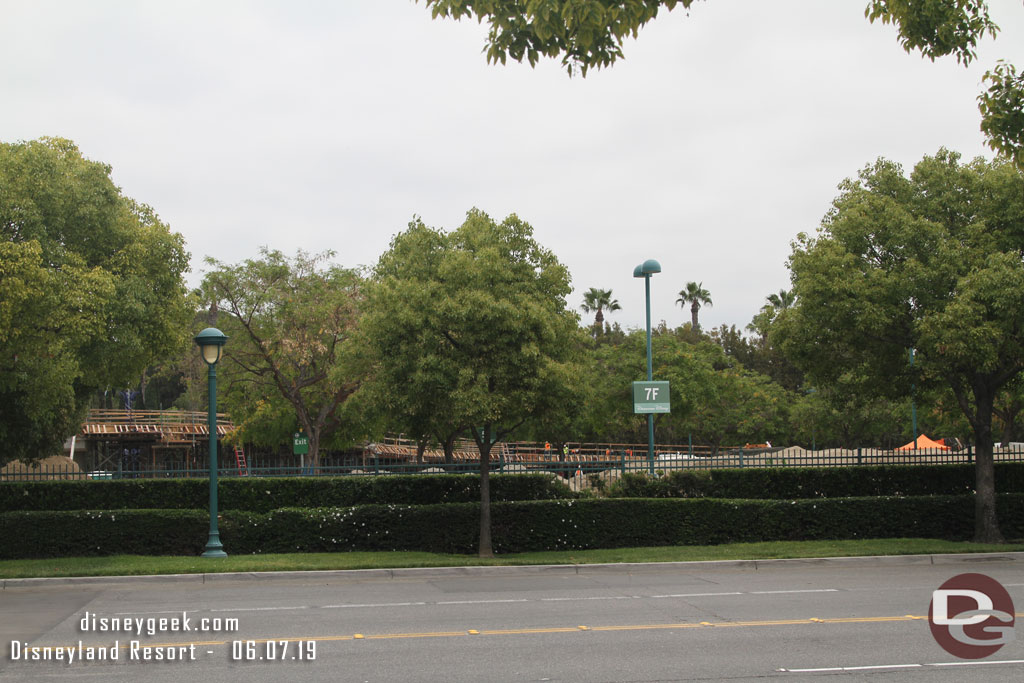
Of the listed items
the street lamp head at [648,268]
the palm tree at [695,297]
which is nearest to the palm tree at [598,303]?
the palm tree at [695,297]

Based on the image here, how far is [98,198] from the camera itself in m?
21.6

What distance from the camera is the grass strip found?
54.6ft

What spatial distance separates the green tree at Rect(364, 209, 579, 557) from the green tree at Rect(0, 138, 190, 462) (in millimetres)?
5968

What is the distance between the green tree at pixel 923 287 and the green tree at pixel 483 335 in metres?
5.57

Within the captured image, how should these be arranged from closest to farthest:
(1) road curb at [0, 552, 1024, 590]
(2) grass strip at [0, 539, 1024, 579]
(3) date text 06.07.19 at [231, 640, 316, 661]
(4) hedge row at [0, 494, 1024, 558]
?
(3) date text 06.07.19 at [231, 640, 316, 661], (1) road curb at [0, 552, 1024, 590], (2) grass strip at [0, 539, 1024, 579], (4) hedge row at [0, 494, 1024, 558]

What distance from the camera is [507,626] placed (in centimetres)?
1080

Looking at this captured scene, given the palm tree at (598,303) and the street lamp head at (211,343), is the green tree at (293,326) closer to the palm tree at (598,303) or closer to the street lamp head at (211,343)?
the street lamp head at (211,343)

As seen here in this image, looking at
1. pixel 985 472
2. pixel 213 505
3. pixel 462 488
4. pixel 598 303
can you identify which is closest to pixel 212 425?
pixel 213 505

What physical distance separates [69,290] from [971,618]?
16659 millimetres

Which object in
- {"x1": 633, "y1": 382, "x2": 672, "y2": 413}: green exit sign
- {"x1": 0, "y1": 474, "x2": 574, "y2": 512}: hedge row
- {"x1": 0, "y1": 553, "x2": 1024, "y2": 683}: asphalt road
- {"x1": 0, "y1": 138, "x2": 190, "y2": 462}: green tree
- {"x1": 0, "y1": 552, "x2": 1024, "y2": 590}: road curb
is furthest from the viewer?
{"x1": 633, "y1": 382, "x2": 672, "y2": 413}: green exit sign

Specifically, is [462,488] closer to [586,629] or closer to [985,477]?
[985,477]

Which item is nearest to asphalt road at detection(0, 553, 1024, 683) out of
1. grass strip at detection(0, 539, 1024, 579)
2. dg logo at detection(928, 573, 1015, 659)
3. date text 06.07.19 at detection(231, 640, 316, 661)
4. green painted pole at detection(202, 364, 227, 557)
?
date text 06.07.19 at detection(231, 640, 316, 661)

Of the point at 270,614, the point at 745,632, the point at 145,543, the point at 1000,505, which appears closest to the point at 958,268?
the point at 1000,505

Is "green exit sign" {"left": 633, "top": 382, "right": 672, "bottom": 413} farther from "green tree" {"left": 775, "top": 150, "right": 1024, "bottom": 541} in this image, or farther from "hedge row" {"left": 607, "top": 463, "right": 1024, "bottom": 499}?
"green tree" {"left": 775, "top": 150, "right": 1024, "bottom": 541}
